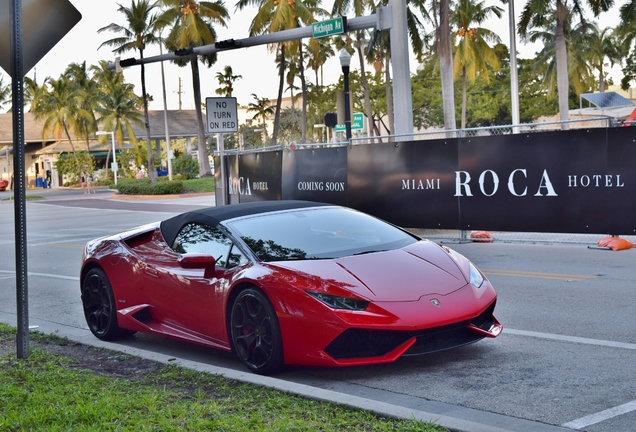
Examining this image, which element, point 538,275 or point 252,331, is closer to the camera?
point 252,331

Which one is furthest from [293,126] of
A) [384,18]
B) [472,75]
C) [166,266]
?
[166,266]

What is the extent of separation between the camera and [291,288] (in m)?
6.45

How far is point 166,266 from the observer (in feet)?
25.3

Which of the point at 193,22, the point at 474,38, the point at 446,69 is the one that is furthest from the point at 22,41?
the point at 474,38

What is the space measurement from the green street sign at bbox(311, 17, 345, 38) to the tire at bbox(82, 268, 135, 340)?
16230mm

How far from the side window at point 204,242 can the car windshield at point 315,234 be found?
14 cm

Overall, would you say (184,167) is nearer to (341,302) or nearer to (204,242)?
(204,242)

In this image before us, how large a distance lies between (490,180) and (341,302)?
9.76 meters

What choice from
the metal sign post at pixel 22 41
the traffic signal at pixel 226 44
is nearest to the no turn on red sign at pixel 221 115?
the traffic signal at pixel 226 44

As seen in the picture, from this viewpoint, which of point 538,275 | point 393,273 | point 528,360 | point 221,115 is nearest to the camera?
point 393,273

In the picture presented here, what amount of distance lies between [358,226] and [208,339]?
1.62m

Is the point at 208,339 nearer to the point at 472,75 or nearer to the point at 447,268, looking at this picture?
the point at 447,268

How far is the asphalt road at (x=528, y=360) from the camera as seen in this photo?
17.9ft

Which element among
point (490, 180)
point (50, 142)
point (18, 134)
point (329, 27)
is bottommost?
point (490, 180)
